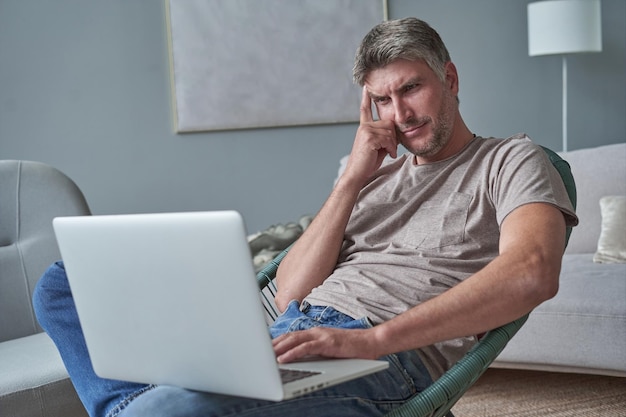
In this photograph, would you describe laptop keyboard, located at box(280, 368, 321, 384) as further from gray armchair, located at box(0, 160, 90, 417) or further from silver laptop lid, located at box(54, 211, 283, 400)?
gray armchair, located at box(0, 160, 90, 417)

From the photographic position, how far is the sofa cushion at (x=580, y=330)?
2611 millimetres

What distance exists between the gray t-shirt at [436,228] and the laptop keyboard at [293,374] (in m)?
0.38

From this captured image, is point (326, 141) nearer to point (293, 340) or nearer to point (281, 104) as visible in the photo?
point (281, 104)

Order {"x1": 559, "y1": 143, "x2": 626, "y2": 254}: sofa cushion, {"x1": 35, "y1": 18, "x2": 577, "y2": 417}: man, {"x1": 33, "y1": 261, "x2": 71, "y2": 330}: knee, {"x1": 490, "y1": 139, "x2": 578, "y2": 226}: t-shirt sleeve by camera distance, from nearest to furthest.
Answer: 1. {"x1": 35, "y1": 18, "x2": 577, "y2": 417}: man
2. {"x1": 490, "y1": 139, "x2": 578, "y2": 226}: t-shirt sleeve
3. {"x1": 33, "y1": 261, "x2": 71, "y2": 330}: knee
4. {"x1": 559, "y1": 143, "x2": 626, "y2": 254}: sofa cushion

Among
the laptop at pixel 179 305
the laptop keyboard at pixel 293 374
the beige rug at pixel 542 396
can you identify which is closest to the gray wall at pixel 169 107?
the beige rug at pixel 542 396

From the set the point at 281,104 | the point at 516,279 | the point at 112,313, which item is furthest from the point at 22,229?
the point at 281,104

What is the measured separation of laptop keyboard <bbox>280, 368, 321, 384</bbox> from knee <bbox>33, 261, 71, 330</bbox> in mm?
612

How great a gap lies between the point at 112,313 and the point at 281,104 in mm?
3321

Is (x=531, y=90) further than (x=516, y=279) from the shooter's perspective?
Yes

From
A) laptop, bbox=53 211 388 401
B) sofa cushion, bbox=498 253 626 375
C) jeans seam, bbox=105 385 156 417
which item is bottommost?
sofa cushion, bbox=498 253 626 375

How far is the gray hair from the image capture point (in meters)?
1.79

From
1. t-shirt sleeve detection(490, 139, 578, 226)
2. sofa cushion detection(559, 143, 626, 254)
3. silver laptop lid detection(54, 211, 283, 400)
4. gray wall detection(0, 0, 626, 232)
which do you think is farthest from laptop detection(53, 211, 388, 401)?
gray wall detection(0, 0, 626, 232)

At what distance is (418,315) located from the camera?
141 cm

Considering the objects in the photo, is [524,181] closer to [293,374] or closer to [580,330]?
[293,374]
